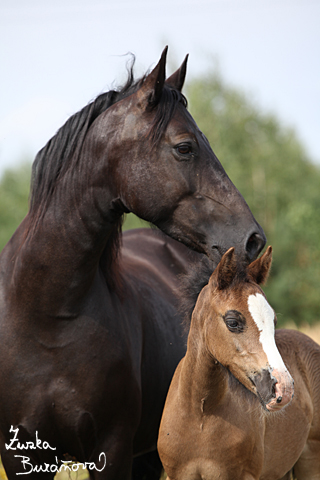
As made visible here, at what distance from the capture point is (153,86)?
2602mm

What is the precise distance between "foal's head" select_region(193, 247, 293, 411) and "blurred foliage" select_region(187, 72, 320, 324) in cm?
2015

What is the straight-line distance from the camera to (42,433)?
9.11 ft

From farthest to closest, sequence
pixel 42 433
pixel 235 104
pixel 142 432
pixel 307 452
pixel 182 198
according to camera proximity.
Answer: pixel 235 104, pixel 307 452, pixel 142 432, pixel 42 433, pixel 182 198

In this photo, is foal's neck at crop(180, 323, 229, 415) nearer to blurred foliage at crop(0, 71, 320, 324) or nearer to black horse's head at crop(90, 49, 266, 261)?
black horse's head at crop(90, 49, 266, 261)

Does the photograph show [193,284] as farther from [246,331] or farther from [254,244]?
[254,244]

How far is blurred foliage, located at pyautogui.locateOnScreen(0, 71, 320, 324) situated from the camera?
75.3 feet

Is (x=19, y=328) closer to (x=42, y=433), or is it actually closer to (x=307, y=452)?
(x=42, y=433)

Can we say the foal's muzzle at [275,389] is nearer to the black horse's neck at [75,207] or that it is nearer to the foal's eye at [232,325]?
the foal's eye at [232,325]

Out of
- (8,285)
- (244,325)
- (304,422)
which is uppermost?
(8,285)

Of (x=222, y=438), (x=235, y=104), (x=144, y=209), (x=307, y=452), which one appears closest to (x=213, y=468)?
(x=222, y=438)

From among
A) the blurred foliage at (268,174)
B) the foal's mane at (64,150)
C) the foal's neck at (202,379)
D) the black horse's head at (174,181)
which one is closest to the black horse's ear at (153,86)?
the black horse's head at (174,181)

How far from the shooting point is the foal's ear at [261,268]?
112 inches

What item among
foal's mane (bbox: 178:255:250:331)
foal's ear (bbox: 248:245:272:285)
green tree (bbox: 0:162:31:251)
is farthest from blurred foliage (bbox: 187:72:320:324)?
foal's ear (bbox: 248:245:272:285)

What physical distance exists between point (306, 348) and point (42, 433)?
2.11 m
